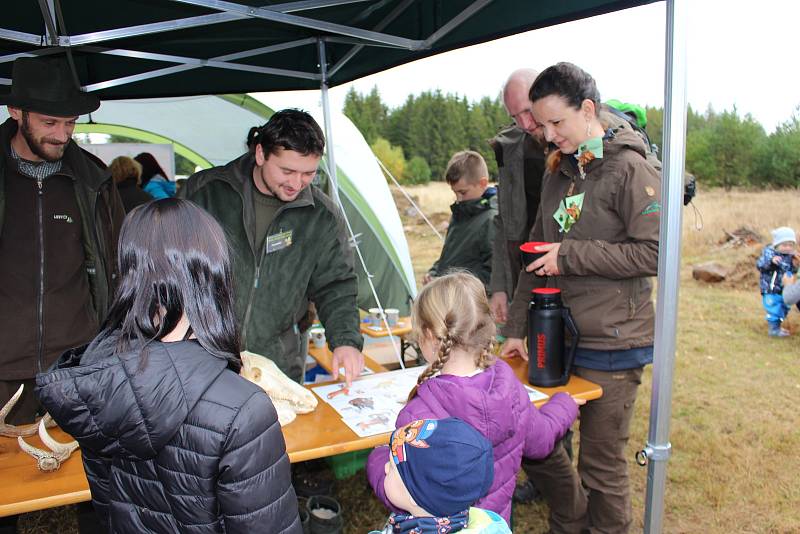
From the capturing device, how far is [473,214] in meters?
4.23

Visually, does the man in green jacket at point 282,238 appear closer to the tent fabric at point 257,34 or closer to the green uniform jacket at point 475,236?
the tent fabric at point 257,34

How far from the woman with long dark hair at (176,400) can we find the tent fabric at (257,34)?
1469 mm

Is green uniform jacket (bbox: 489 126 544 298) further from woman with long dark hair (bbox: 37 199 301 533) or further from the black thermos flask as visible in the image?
woman with long dark hair (bbox: 37 199 301 533)

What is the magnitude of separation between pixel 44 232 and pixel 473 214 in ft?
8.56

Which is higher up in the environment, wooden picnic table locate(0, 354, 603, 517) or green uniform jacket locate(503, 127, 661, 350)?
green uniform jacket locate(503, 127, 661, 350)

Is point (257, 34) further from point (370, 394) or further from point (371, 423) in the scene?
point (371, 423)

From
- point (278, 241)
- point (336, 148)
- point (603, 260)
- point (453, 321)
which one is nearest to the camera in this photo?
point (453, 321)

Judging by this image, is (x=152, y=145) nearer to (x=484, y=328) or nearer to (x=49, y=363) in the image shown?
(x=49, y=363)

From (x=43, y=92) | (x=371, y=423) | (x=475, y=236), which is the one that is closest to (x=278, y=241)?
(x=371, y=423)

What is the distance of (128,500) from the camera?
132cm

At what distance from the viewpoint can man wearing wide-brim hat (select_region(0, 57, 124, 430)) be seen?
2453 mm

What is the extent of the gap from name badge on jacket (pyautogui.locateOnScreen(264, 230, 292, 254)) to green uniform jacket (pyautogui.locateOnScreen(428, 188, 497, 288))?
185 centimetres

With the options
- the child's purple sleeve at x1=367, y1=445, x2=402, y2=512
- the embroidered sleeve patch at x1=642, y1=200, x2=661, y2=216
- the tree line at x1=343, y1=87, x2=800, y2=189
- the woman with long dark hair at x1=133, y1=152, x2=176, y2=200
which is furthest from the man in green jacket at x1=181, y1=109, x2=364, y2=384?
the tree line at x1=343, y1=87, x2=800, y2=189

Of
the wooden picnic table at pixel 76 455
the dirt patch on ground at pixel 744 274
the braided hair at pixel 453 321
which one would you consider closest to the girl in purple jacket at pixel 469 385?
the braided hair at pixel 453 321
